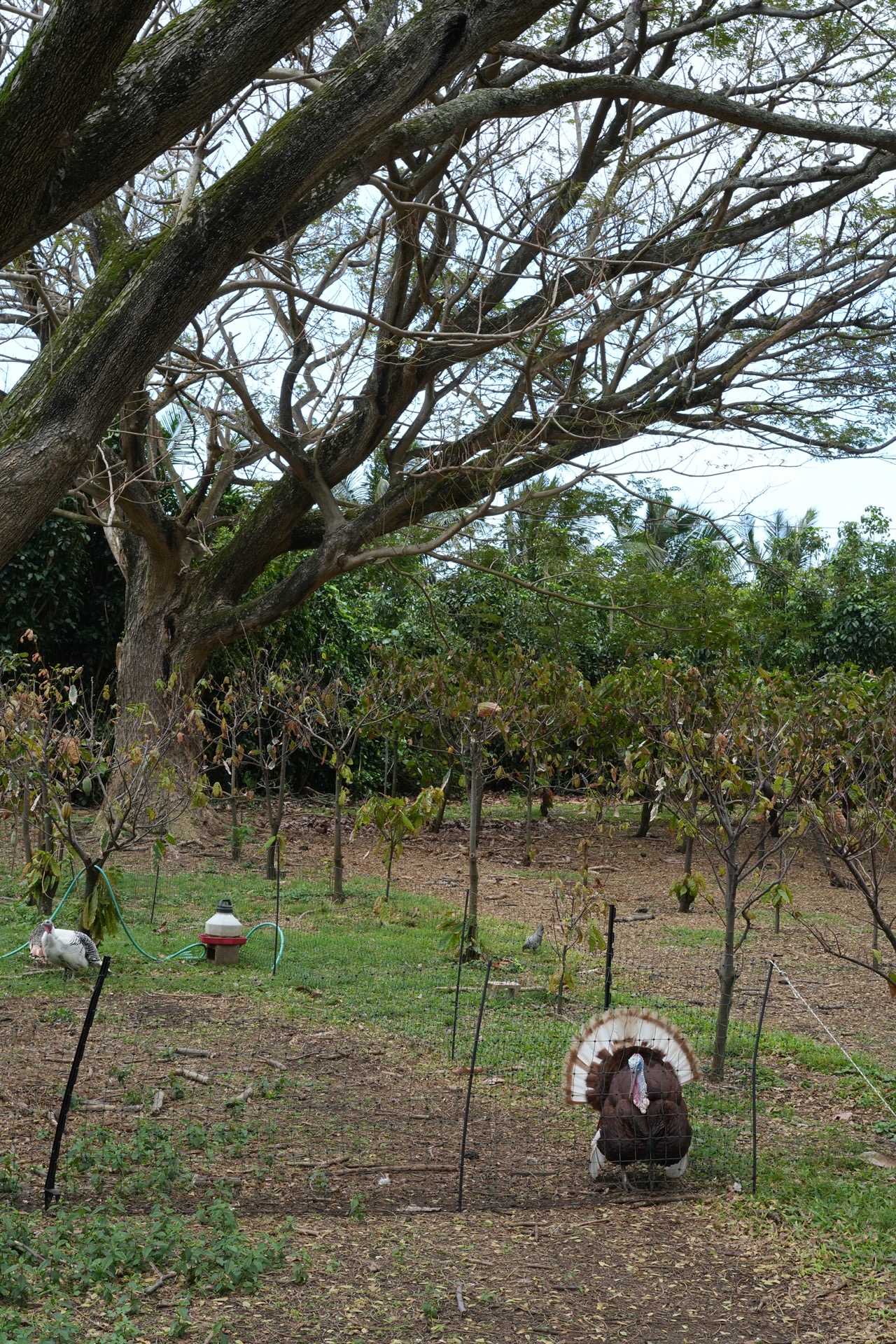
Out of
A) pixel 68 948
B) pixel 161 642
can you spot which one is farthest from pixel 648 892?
pixel 68 948

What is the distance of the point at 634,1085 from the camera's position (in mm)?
4160

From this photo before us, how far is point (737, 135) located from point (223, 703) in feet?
20.7

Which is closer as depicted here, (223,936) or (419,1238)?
(419,1238)

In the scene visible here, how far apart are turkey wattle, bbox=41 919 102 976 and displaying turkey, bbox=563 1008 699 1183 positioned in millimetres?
3167

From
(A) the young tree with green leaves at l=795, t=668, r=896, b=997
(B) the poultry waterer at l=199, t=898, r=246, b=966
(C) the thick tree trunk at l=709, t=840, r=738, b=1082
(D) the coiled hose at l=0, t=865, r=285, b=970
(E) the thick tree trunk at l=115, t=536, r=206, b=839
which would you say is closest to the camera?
(C) the thick tree trunk at l=709, t=840, r=738, b=1082

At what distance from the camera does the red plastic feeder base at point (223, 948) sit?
23.2 feet

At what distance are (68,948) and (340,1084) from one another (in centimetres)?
206

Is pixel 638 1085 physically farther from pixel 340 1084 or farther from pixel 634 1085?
pixel 340 1084

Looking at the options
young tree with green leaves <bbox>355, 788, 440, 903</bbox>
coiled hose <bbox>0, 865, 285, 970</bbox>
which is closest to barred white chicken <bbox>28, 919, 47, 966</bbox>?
coiled hose <bbox>0, 865, 285, 970</bbox>

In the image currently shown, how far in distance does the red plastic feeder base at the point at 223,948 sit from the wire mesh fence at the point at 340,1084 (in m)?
0.09

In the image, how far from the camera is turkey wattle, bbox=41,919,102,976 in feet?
20.7

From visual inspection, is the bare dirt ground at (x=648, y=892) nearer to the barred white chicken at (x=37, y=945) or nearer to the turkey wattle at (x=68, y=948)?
the turkey wattle at (x=68, y=948)

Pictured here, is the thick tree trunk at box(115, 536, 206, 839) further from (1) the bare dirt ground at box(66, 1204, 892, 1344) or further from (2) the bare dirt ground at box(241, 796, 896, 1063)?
(1) the bare dirt ground at box(66, 1204, 892, 1344)

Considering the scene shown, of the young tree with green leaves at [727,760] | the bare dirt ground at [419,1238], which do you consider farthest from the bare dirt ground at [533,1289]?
the young tree with green leaves at [727,760]
